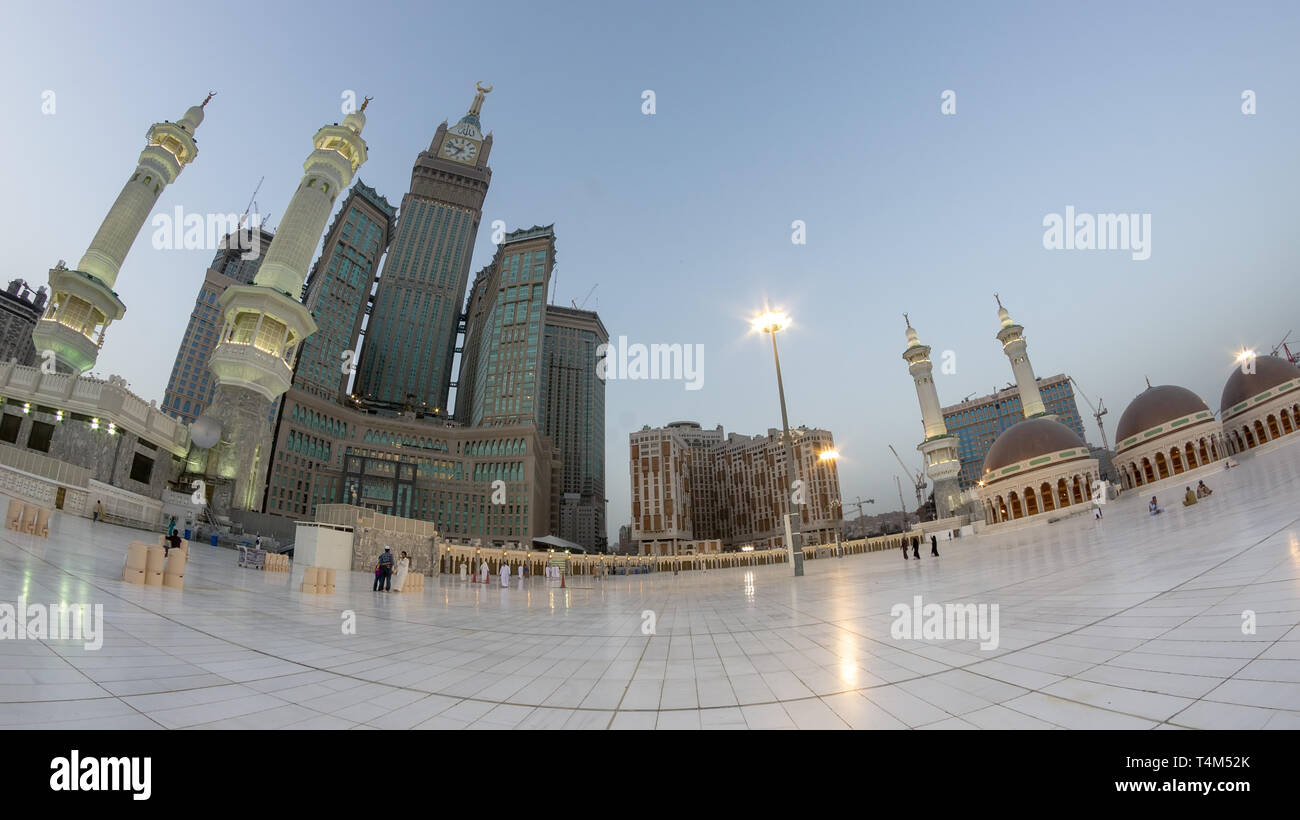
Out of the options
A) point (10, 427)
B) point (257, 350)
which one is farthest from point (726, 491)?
point (10, 427)

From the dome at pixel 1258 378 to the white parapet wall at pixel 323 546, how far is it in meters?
87.0

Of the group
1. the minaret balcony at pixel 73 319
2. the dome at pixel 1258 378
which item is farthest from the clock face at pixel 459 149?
the dome at pixel 1258 378

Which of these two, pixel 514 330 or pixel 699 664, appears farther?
pixel 514 330

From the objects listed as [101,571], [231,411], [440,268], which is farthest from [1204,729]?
[440,268]

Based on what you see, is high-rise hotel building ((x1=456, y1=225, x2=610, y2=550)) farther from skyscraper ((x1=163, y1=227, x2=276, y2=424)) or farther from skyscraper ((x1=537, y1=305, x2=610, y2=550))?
skyscraper ((x1=163, y1=227, x2=276, y2=424))

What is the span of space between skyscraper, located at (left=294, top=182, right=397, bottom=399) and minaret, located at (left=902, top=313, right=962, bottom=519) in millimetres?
102528

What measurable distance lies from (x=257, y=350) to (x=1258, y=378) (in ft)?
339

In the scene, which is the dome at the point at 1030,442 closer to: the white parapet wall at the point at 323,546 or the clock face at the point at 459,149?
the white parapet wall at the point at 323,546

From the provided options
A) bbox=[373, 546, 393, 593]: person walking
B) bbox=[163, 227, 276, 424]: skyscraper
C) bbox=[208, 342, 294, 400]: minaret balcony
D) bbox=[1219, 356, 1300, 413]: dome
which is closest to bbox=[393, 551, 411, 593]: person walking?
bbox=[373, 546, 393, 593]: person walking

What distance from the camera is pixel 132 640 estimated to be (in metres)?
5.56

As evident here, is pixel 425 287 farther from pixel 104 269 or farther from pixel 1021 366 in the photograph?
pixel 1021 366

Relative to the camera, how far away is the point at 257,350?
42.3m

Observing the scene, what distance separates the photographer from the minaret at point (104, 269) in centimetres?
4247
